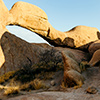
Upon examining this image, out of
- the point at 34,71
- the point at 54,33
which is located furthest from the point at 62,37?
the point at 34,71

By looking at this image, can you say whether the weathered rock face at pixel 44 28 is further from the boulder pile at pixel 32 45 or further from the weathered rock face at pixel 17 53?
the weathered rock face at pixel 17 53

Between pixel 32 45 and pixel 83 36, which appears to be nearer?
pixel 32 45

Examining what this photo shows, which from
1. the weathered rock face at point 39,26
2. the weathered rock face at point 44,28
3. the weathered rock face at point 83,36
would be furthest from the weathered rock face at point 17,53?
the weathered rock face at point 83,36

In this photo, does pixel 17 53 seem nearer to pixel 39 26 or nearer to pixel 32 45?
pixel 32 45

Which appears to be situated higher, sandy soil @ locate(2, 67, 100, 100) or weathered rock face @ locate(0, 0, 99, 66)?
weathered rock face @ locate(0, 0, 99, 66)

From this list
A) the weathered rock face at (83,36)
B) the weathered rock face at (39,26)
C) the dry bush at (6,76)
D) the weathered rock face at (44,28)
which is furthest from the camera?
the weathered rock face at (83,36)

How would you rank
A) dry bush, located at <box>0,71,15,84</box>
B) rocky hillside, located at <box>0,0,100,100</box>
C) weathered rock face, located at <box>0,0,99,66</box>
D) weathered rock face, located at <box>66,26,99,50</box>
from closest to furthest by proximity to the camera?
rocky hillside, located at <box>0,0,100,100</box>
dry bush, located at <box>0,71,15,84</box>
weathered rock face, located at <box>0,0,99,66</box>
weathered rock face, located at <box>66,26,99,50</box>

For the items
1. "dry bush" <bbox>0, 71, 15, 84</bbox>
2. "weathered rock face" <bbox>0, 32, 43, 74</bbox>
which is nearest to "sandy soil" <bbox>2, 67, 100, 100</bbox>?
"dry bush" <bbox>0, 71, 15, 84</bbox>

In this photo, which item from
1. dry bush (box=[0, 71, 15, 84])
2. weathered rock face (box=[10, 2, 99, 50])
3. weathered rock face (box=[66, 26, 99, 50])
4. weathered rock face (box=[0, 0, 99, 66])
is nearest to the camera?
dry bush (box=[0, 71, 15, 84])

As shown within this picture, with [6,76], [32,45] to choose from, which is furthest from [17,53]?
[6,76]

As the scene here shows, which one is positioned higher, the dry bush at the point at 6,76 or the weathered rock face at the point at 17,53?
the weathered rock face at the point at 17,53

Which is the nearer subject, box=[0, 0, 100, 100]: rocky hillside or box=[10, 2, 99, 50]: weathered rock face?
box=[0, 0, 100, 100]: rocky hillside

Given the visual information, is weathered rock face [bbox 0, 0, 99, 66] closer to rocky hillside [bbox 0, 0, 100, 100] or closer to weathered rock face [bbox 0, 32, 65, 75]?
rocky hillside [bbox 0, 0, 100, 100]

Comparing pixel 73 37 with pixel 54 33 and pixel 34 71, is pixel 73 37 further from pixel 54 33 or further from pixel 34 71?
pixel 34 71
